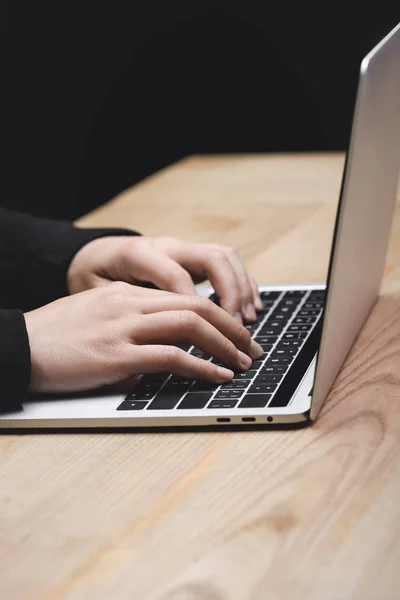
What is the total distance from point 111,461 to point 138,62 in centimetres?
183

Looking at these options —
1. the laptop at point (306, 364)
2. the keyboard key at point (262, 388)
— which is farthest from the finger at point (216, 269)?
the keyboard key at point (262, 388)

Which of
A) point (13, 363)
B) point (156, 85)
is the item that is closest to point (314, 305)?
point (13, 363)

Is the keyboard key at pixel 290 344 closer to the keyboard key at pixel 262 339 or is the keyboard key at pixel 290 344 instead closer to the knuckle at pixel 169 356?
the keyboard key at pixel 262 339

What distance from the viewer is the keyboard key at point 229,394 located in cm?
81

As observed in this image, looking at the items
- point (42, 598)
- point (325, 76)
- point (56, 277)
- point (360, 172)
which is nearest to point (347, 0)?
point (325, 76)

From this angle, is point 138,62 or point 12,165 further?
point 12,165

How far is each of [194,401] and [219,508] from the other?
0.16 m

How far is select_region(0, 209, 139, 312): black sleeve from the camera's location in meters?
1.24

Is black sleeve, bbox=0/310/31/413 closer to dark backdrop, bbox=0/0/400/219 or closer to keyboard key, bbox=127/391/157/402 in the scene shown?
keyboard key, bbox=127/391/157/402

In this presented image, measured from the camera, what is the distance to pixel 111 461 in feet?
2.48

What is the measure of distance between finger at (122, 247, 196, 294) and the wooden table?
0.22m

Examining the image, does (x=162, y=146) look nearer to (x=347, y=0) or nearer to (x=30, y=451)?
(x=347, y=0)

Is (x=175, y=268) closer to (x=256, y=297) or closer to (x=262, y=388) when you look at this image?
(x=256, y=297)

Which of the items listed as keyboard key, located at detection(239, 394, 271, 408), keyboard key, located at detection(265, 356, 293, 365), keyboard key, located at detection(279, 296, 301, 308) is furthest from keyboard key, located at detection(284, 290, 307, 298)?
keyboard key, located at detection(239, 394, 271, 408)
